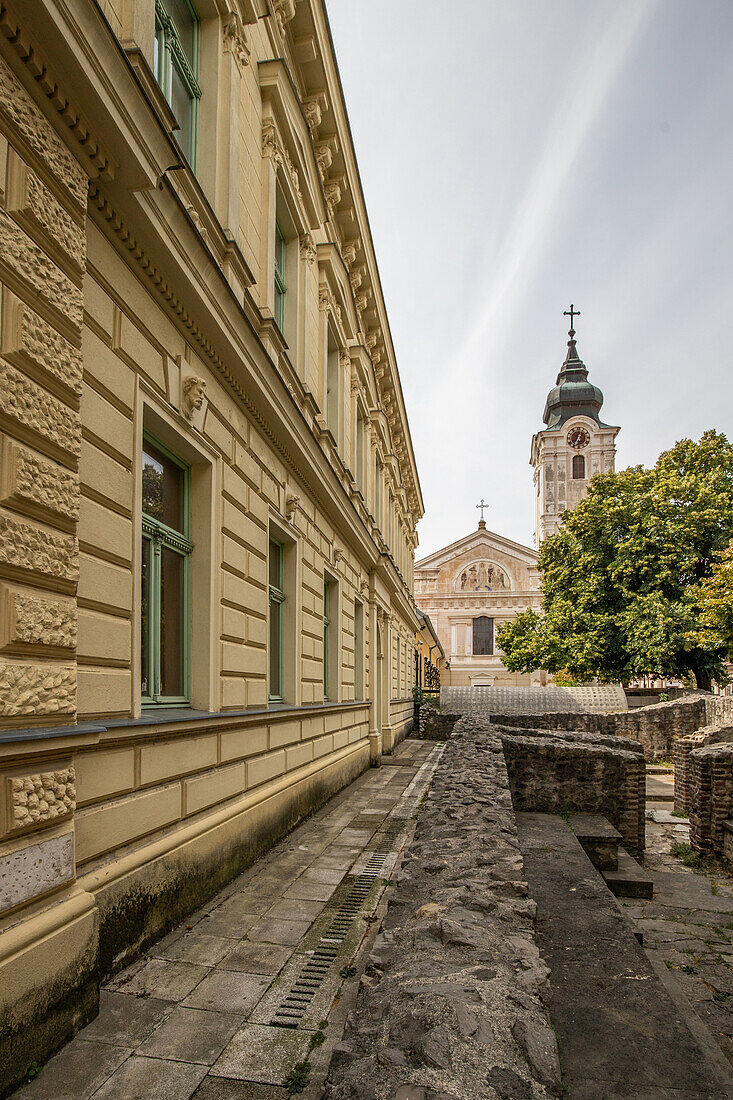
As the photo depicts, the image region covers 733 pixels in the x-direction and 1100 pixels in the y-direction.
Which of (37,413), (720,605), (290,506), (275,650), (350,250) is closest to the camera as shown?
(37,413)

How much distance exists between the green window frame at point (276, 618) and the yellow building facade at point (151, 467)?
2.2 inches

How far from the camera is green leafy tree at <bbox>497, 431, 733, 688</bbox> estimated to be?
27.3 m

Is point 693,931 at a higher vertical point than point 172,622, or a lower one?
lower

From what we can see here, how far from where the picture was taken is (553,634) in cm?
3006

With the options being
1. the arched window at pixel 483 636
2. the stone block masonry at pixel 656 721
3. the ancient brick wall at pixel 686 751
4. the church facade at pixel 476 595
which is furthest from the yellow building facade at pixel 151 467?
the arched window at pixel 483 636

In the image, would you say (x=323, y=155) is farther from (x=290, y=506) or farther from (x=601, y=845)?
(x=601, y=845)

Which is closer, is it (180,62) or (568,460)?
(180,62)

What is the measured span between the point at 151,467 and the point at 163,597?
1.02m

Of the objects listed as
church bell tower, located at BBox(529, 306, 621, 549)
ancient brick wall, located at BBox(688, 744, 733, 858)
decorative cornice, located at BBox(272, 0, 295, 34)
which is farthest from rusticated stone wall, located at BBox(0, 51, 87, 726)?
church bell tower, located at BBox(529, 306, 621, 549)

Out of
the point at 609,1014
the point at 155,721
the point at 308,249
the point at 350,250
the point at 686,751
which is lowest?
the point at 686,751

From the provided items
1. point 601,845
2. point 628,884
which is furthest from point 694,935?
point 601,845

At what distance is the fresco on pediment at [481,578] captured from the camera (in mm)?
58906

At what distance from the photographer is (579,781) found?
319 inches

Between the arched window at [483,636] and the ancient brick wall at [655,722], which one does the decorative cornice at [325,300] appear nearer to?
the ancient brick wall at [655,722]
